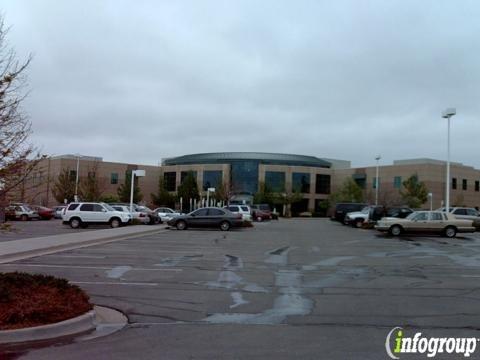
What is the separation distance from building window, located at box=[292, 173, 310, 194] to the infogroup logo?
328 feet

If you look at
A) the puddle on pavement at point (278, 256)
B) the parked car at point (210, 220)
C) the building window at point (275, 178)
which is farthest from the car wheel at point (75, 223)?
the building window at point (275, 178)

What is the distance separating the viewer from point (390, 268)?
15477 millimetres

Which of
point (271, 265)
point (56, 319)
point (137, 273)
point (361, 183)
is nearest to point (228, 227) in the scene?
point (271, 265)

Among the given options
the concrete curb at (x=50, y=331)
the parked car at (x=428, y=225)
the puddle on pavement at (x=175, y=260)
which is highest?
the parked car at (x=428, y=225)

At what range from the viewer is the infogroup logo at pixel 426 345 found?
675cm

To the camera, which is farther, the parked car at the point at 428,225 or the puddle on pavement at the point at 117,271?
the parked car at the point at 428,225

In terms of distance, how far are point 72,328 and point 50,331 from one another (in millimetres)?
351

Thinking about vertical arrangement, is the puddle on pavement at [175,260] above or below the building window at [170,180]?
below

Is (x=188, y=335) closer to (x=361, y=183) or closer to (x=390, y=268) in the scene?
(x=390, y=268)

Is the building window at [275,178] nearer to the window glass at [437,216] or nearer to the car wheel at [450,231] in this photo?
the window glass at [437,216]

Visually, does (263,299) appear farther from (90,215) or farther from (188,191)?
(188,191)

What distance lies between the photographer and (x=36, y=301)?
26.6ft

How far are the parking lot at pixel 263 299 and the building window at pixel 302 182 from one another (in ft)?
289

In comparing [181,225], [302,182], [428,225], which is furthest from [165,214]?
[302,182]
